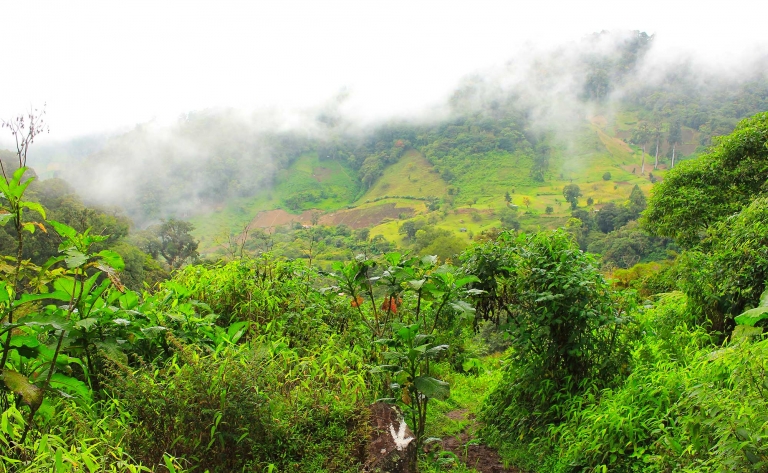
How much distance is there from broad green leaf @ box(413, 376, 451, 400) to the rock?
1.13ft

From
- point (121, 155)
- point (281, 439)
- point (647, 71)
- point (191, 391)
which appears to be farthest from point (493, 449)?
point (647, 71)

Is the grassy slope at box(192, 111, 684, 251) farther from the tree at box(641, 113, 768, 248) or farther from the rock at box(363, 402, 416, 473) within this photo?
the rock at box(363, 402, 416, 473)

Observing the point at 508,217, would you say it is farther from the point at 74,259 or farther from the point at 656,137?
the point at 74,259

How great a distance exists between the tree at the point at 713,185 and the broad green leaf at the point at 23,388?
41.6ft

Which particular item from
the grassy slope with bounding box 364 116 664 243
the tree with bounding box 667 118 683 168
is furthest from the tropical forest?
the tree with bounding box 667 118 683 168

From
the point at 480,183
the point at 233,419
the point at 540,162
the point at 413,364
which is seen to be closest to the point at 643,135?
the point at 540,162

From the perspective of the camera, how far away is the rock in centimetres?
295

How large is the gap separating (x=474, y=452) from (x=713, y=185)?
477 inches

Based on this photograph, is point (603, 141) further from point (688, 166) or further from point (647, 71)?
point (688, 166)

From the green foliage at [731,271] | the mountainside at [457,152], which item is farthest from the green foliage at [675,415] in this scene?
the mountainside at [457,152]

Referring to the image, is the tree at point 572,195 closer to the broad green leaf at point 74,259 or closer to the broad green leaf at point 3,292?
the broad green leaf at point 74,259

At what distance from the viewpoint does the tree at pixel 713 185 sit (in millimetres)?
11289

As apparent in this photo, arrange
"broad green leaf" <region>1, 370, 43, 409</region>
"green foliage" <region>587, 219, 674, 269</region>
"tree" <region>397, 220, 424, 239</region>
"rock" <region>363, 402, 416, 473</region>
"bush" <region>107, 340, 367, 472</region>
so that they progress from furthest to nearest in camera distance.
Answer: "tree" <region>397, 220, 424, 239</region> < "green foliage" <region>587, 219, 674, 269</region> < "rock" <region>363, 402, 416, 473</region> < "bush" <region>107, 340, 367, 472</region> < "broad green leaf" <region>1, 370, 43, 409</region>

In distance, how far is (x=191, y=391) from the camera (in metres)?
2.73
